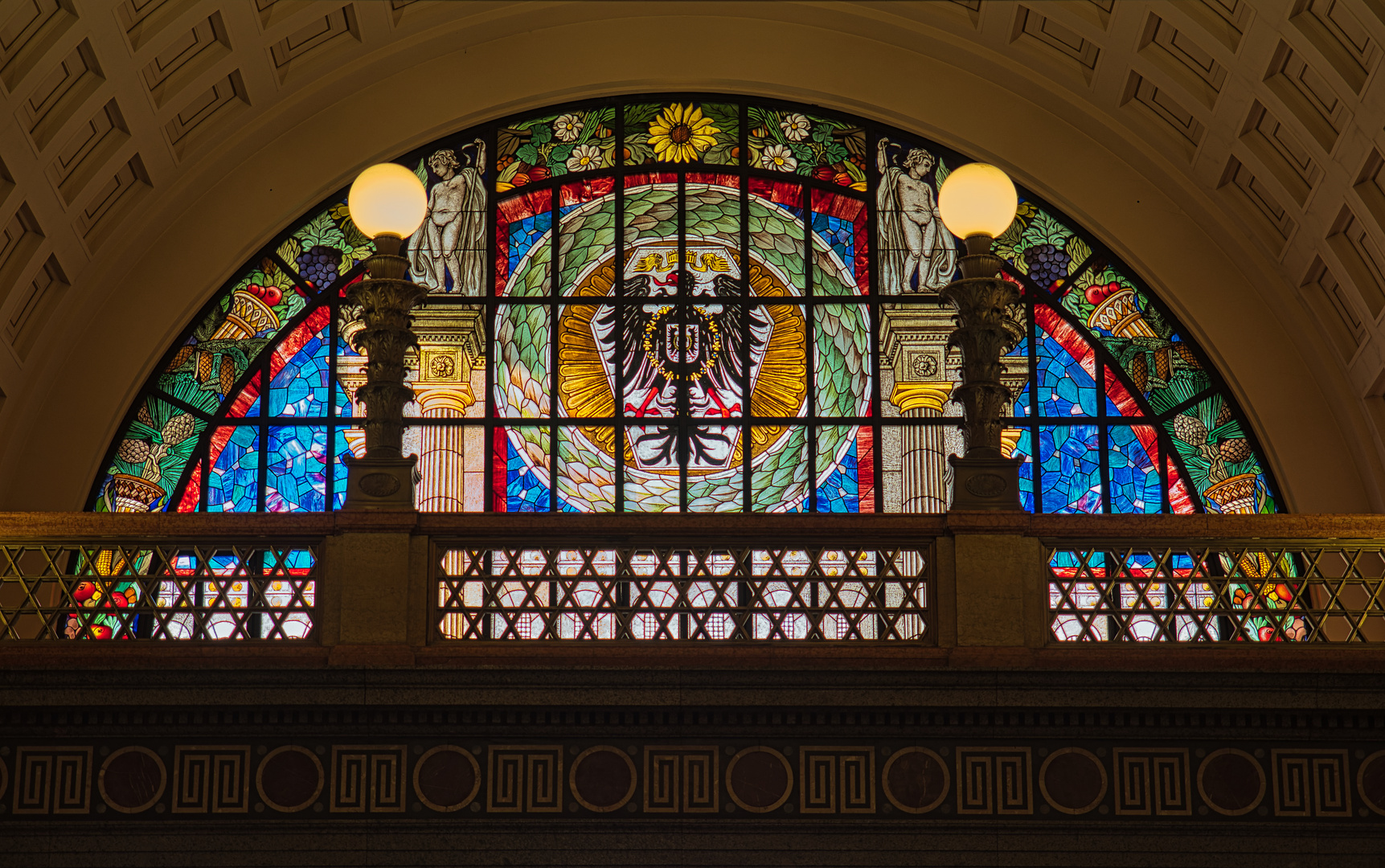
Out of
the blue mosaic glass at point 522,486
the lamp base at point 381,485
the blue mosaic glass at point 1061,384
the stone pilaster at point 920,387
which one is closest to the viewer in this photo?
the lamp base at point 381,485

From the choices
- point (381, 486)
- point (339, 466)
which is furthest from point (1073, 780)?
point (339, 466)

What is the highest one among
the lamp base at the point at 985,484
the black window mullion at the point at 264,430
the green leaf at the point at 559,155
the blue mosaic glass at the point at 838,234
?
the green leaf at the point at 559,155

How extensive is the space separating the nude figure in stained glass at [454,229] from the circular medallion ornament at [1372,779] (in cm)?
786

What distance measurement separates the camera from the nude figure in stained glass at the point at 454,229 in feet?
45.6

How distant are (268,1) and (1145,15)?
644 centimetres

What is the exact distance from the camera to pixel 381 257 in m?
8.80

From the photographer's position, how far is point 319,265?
14.0m

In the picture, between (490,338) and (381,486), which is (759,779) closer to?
(381,486)

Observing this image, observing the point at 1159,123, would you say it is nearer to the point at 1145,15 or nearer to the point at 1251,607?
the point at 1145,15

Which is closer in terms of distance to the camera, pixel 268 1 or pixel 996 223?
pixel 996 223

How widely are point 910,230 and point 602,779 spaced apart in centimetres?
690

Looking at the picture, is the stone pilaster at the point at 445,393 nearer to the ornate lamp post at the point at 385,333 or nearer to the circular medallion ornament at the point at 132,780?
the ornate lamp post at the point at 385,333

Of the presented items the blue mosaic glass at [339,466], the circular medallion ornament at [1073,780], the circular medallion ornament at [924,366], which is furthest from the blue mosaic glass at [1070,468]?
the blue mosaic glass at [339,466]

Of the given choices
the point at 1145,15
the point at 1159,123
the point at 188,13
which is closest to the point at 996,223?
the point at 1145,15
